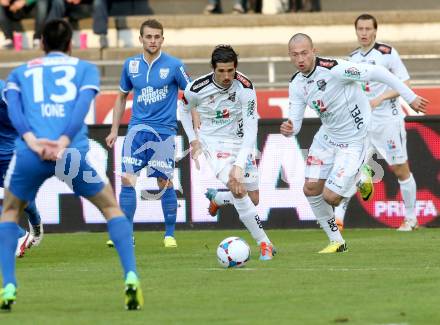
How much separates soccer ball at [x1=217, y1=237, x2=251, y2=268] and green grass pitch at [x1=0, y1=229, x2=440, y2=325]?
12cm

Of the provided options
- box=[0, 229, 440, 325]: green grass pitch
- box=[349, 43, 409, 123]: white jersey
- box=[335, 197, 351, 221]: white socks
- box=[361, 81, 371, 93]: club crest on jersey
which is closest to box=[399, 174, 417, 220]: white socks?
box=[335, 197, 351, 221]: white socks

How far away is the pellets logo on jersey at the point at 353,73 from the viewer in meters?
11.9

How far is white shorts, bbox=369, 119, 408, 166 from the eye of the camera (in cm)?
1495

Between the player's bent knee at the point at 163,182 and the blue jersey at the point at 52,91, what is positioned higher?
the blue jersey at the point at 52,91

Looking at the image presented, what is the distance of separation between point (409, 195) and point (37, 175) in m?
7.43

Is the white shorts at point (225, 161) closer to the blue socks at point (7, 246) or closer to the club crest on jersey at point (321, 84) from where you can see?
the club crest on jersey at point (321, 84)

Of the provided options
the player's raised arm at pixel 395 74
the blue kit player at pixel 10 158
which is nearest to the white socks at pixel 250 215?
the blue kit player at pixel 10 158

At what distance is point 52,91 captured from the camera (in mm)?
8273

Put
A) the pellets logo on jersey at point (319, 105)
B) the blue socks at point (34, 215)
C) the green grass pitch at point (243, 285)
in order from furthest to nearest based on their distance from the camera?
1. the blue socks at point (34, 215)
2. the pellets logo on jersey at point (319, 105)
3. the green grass pitch at point (243, 285)

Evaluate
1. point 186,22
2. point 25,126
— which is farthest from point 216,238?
point 186,22

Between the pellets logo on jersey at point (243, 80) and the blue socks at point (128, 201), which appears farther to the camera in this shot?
the blue socks at point (128, 201)

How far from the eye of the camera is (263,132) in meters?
15.6

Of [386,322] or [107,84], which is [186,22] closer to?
[107,84]

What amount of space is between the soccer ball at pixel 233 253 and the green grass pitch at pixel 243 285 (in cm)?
12
